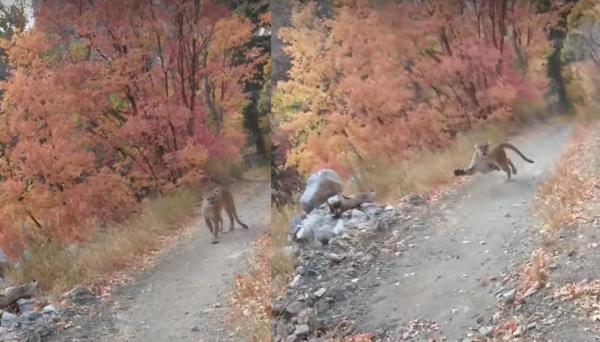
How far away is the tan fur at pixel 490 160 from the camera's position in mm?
2639

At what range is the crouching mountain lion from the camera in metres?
2.75

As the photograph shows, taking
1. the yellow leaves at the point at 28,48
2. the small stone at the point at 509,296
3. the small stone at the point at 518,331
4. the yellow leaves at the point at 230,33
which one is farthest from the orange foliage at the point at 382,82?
the yellow leaves at the point at 28,48

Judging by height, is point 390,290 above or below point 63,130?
below

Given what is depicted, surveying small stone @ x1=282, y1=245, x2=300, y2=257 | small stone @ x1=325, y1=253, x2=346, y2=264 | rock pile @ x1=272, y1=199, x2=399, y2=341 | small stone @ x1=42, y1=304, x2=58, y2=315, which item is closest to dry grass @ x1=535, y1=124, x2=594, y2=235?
rock pile @ x1=272, y1=199, x2=399, y2=341

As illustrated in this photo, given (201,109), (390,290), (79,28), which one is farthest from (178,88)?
(390,290)

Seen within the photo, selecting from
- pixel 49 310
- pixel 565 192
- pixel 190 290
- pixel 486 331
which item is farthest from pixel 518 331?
pixel 49 310

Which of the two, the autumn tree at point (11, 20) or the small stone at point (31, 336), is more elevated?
the autumn tree at point (11, 20)

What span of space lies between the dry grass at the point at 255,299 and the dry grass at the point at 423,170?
1.29 ft

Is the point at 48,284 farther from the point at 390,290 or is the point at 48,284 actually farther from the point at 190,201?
the point at 390,290

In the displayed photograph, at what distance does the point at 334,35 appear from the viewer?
2807 mm

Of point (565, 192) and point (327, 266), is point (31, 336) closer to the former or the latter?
point (327, 266)

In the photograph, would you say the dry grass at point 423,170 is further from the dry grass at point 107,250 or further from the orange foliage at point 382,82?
the dry grass at point 107,250

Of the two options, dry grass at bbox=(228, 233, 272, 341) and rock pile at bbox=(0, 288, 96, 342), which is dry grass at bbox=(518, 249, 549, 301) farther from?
rock pile at bbox=(0, 288, 96, 342)

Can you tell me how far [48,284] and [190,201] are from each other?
1.76 feet
